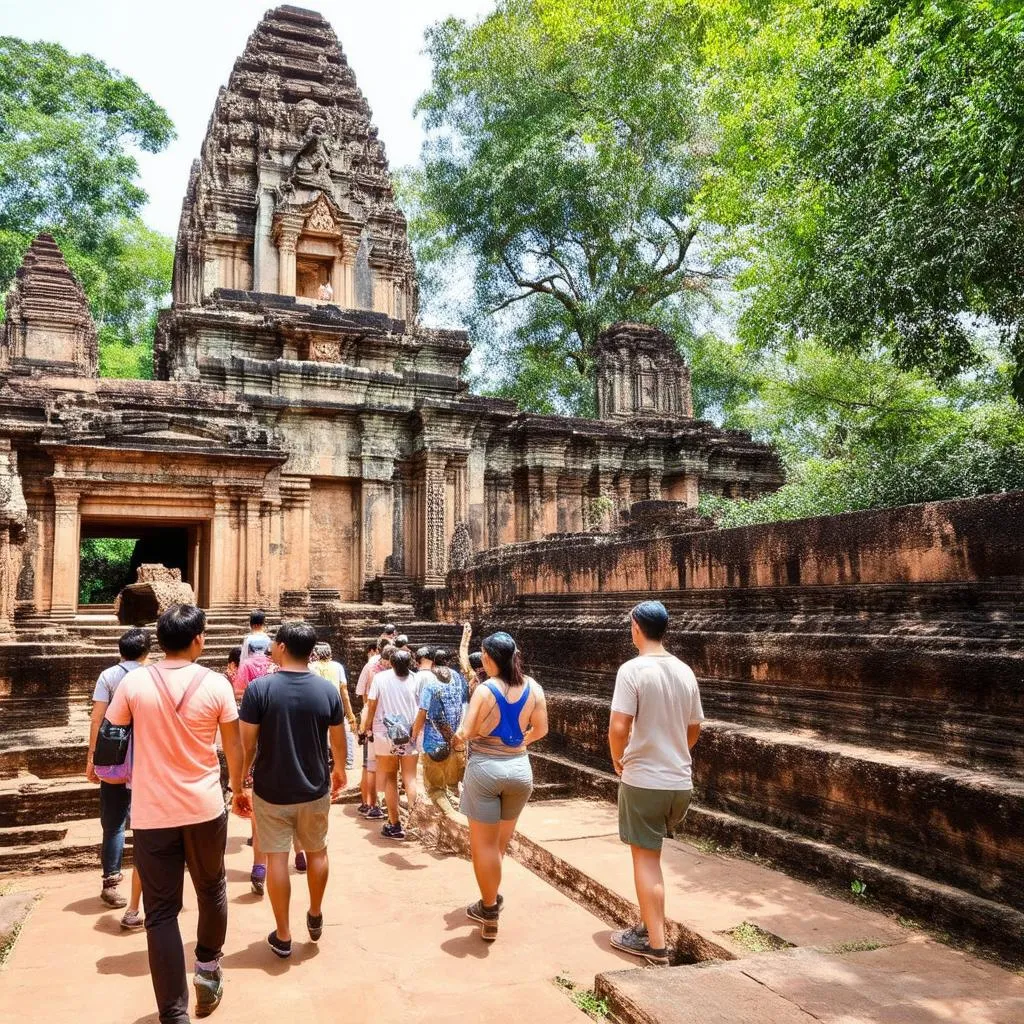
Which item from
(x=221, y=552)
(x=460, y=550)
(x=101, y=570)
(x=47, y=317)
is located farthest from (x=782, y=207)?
(x=101, y=570)

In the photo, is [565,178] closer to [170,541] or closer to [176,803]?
[170,541]

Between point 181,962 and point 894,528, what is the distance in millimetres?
4280

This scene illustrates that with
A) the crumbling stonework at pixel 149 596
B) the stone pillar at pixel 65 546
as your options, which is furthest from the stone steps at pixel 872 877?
the stone pillar at pixel 65 546

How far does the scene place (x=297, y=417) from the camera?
15.4 metres

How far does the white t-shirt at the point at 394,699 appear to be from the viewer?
603cm

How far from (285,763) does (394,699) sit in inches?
91.0

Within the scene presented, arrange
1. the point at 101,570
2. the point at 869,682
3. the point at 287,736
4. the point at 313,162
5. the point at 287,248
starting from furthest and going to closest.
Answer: the point at 101,570 → the point at 313,162 → the point at 287,248 → the point at 869,682 → the point at 287,736

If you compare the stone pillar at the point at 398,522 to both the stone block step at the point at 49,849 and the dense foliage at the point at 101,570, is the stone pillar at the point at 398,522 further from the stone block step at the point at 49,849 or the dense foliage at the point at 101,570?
the dense foliage at the point at 101,570

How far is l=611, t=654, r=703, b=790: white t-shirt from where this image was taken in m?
3.69

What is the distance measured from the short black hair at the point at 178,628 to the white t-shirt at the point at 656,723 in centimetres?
178

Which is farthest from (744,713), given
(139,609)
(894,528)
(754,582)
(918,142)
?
(139,609)

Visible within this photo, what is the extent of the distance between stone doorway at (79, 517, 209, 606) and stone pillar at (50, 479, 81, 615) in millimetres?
855

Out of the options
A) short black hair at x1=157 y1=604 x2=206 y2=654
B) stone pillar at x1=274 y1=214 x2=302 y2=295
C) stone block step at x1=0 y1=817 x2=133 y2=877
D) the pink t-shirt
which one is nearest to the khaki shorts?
the pink t-shirt

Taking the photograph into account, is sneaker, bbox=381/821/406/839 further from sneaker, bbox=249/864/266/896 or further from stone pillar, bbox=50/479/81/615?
stone pillar, bbox=50/479/81/615
